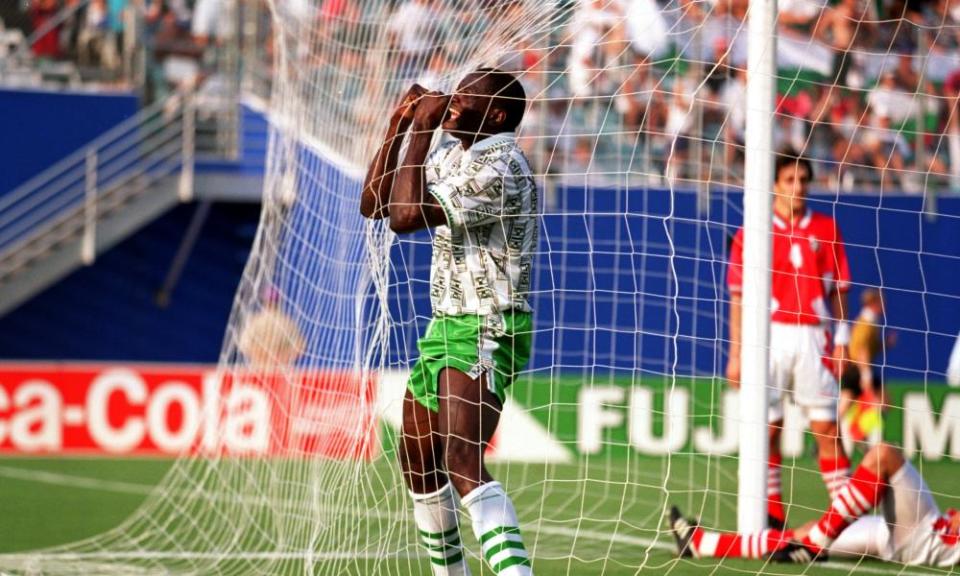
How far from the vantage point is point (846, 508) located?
23.1 ft

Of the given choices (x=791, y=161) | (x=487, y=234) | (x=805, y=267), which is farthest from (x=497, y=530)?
(x=805, y=267)

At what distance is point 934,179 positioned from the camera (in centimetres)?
1584

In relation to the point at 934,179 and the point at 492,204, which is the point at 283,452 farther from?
the point at 934,179

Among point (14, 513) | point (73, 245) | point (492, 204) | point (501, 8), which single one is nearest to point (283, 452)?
point (14, 513)

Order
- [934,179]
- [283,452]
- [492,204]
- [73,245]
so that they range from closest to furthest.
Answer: [492,204]
[283,452]
[934,179]
[73,245]

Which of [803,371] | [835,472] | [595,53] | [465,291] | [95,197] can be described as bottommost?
[835,472]

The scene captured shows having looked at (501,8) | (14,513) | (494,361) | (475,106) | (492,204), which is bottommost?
(14,513)

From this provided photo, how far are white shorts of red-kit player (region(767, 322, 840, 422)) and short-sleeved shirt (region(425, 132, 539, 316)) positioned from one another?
3.00 meters

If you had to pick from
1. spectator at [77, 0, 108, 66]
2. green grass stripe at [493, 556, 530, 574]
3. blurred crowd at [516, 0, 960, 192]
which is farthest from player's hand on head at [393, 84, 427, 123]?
spectator at [77, 0, 108, 66]

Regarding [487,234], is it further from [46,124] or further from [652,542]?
[46,124]

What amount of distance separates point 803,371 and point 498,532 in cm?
361

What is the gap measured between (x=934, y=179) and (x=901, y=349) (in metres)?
1.99

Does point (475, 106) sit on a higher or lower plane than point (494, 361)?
higher

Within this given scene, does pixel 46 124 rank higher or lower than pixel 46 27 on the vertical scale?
lower
